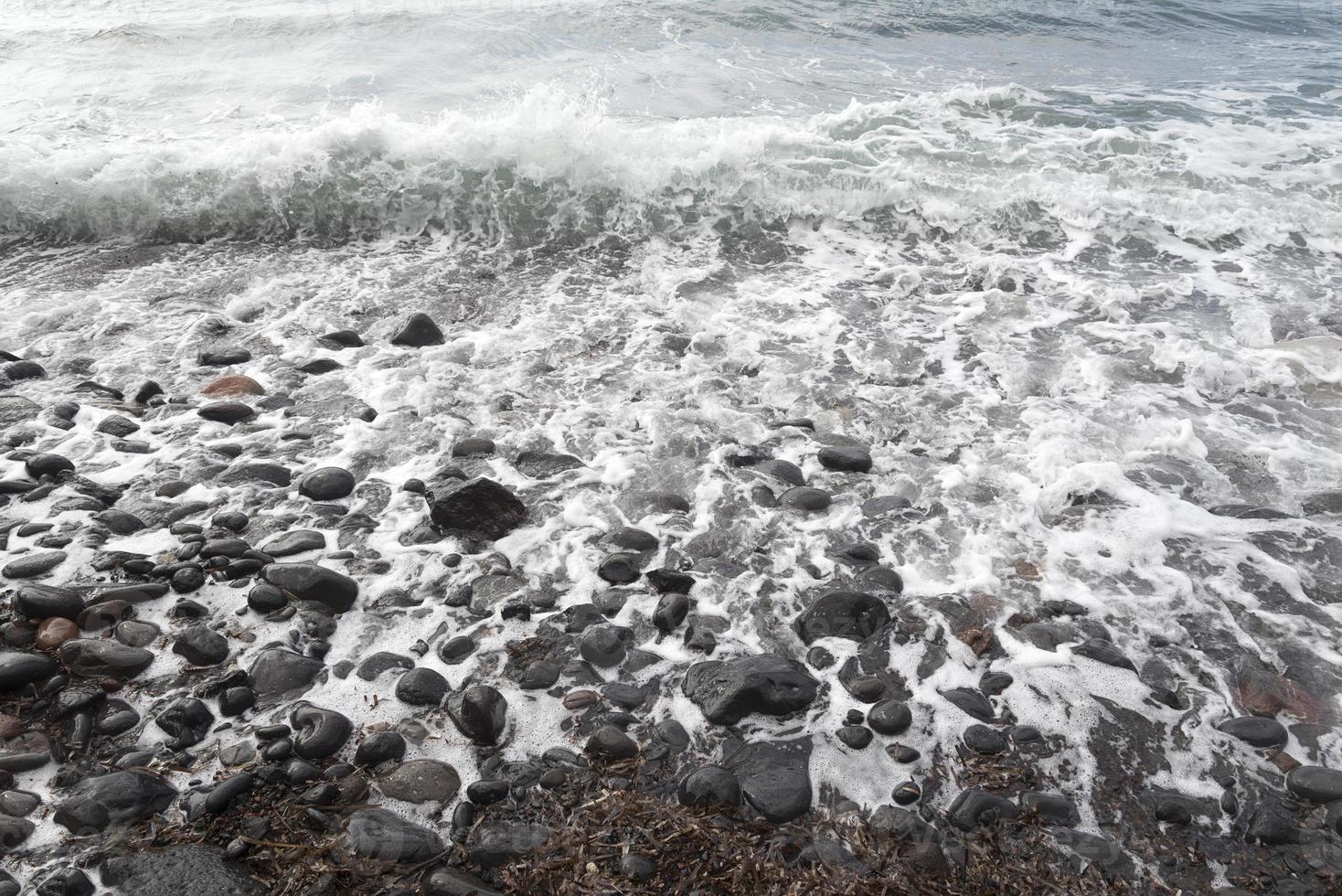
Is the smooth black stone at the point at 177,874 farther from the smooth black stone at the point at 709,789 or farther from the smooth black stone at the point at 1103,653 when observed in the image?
the smooth black stone at the point at 1103,653

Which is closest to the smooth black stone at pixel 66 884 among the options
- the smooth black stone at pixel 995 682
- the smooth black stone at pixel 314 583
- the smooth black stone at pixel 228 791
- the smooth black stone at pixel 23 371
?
the smooth black stone at pixel 228 791

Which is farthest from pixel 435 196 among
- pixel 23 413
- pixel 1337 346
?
pixel 1337 346

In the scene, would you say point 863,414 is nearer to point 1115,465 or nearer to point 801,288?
point 1115,465

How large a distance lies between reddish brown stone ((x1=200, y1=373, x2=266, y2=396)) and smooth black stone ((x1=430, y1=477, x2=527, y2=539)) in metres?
1.90

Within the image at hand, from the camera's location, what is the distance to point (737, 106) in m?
10.8

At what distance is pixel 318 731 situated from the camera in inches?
105

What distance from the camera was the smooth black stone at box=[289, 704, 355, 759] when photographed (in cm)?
263

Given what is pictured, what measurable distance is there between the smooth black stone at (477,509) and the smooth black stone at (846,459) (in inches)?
68.8

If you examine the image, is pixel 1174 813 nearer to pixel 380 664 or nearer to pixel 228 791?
pixel 380 664

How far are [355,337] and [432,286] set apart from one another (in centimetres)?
113

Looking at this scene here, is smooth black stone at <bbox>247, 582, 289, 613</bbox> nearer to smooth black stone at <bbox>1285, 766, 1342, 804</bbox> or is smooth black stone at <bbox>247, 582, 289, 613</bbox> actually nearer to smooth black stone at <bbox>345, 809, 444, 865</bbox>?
smooth black stone at <bbox>345, 809, 444, 865</bbox>

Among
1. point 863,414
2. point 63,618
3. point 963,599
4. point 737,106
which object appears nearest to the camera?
point 63,618

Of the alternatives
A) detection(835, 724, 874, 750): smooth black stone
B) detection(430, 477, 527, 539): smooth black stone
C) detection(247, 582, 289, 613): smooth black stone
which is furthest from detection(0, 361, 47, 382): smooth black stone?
detection(835, 724, 874, 750): smooth black stone

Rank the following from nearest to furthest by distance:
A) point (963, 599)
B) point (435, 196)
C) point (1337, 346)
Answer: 1. point (963, 599)
2. point (1337, 346)
3. point (435, 196)
